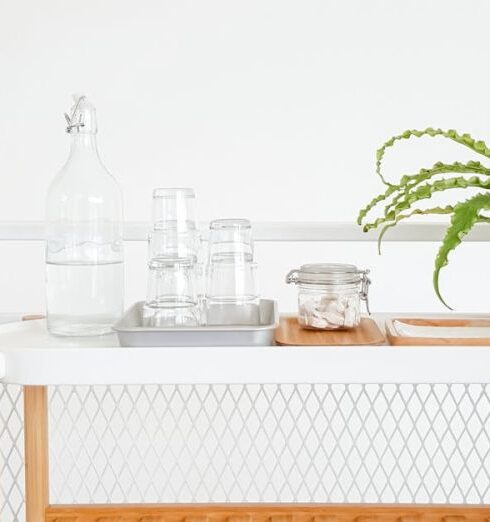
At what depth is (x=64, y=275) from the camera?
3.86 feet

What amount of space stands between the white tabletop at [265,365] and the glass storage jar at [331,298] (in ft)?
0.41

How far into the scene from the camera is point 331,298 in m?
1.20

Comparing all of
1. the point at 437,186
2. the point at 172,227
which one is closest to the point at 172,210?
the point at 172,227

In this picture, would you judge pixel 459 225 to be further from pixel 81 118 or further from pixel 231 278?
pixel 81 118

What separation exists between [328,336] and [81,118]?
425 mm

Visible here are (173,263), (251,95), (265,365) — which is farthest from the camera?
(251,95)

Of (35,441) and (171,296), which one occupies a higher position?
(171,296)

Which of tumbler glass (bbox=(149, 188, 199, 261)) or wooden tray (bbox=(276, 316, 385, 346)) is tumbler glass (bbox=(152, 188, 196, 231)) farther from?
wooden tray (bbox=(276, 316, 385, 346))

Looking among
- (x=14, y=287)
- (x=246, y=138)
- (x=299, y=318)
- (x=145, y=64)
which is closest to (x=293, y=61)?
(x=246, y=138)

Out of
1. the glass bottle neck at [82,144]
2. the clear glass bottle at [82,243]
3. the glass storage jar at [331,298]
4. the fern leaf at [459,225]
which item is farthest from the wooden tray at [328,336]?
the glass bottle neck at [82,144]

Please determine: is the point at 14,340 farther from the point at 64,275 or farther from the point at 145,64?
the point at 145,64

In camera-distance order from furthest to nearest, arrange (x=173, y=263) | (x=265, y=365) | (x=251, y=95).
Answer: (x=251, y=95) → (x=173, y=263) → (x=265, y=365)

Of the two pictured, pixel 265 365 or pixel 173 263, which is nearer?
pixel 265 365

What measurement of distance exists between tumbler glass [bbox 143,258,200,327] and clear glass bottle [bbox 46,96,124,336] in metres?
0.06
